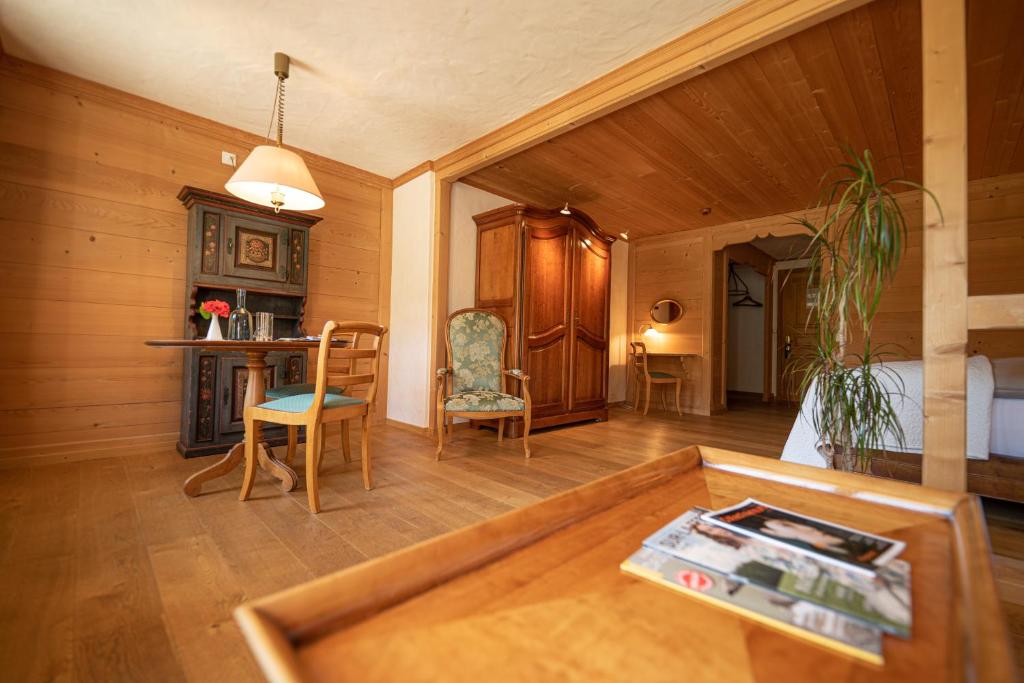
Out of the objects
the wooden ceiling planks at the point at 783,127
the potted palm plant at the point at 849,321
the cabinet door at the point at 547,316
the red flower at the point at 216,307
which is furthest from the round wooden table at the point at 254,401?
the wooden ceiling planks at the point at 783,127

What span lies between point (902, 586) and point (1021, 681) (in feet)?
3.56

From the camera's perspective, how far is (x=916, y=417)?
79.6 inches

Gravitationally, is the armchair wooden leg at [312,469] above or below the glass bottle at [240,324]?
below

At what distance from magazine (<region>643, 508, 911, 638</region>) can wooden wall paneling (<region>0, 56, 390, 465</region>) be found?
3.56 meters

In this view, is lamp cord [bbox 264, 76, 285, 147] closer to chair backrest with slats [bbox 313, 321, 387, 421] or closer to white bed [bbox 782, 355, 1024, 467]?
chair backrest with slats [bbox 313, 321, 387, 421]

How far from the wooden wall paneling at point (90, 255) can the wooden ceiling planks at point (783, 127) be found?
233cm

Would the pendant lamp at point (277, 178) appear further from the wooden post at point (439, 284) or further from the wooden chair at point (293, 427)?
the wooden post at point (439, 284)

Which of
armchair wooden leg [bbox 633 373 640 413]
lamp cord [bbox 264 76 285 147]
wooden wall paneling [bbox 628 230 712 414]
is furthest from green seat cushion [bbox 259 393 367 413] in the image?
wooden wall paneling [bbox 628 230 712 414]

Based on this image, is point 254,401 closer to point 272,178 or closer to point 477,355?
point 272,178

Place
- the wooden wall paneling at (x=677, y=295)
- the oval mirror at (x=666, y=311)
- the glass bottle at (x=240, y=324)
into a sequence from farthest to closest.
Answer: the oval mirror at (x=666, y=311) → the wooden wall paneling at (x=677, y=295) → the glass bottle at (x=240, y=324)

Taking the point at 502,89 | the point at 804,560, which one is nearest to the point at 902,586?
the point at 804,560

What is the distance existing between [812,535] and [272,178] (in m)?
2.47

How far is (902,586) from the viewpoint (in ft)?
1.84

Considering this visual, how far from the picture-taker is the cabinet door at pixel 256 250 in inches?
118
